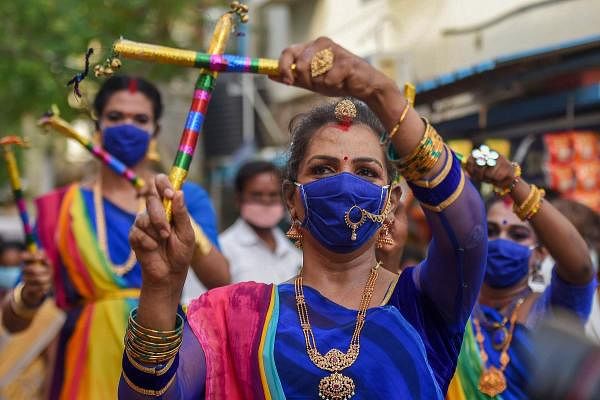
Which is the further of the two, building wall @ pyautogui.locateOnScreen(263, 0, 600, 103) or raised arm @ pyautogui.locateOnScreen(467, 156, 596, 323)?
building wall @ pyautogui.locateOnScreen(263, 0, 600, 103)

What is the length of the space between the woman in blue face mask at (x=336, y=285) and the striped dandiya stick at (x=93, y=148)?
1572mm

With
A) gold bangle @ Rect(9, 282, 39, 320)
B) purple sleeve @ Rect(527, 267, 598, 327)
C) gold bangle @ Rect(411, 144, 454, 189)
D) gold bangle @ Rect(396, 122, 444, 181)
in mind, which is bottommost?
gold bangle @ Rect(9, 282, 39, 320)

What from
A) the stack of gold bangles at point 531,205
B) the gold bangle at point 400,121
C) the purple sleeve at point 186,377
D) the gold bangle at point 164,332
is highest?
the gold bangle at point 400,121

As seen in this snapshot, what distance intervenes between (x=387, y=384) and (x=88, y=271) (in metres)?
2.23

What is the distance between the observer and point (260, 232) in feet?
18.8

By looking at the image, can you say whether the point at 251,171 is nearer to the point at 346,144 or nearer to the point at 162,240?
the point at 346,144

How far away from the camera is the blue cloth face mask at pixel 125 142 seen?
4184 mm

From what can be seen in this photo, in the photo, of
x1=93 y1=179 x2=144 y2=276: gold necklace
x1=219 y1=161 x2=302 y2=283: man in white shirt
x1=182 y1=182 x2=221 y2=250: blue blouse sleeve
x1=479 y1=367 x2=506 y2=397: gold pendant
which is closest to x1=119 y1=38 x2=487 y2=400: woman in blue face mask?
x1=479 y1=367 x2=506 y2=397: gold pendant

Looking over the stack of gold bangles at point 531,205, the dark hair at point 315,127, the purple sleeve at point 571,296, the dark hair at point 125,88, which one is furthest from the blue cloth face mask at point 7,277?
the dark hair at point 315,127

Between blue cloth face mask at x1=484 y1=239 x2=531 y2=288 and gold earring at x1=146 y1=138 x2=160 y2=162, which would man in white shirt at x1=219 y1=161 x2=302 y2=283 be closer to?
gold earring at x1=146 y1=138 x2=160 y2=162

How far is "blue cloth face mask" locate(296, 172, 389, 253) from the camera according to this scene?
7.73ft

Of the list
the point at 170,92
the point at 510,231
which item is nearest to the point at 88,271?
the point at 510,231

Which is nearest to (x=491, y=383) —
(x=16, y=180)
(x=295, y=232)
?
(x=295, y=232)

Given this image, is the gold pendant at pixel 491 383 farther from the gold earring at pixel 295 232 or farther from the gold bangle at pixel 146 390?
the gold bangle at pixel 146 390
